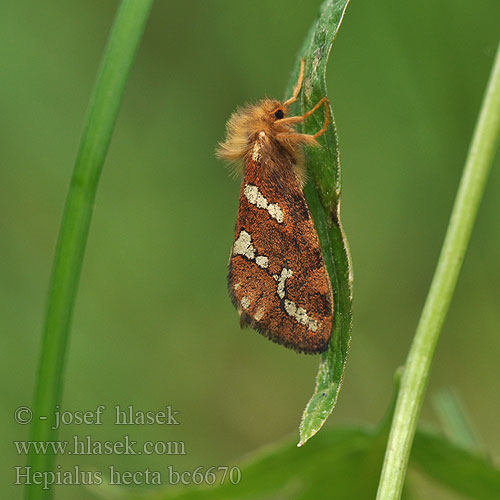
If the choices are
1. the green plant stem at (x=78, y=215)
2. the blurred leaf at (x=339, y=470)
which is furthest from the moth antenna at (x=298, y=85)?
the blurred leaf at (x=339, y=470)

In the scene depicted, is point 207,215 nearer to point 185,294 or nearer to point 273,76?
point 185,294

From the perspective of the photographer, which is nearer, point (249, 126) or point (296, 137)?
point (296, 137)

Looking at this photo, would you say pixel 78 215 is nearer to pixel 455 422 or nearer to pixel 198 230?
pixel 455 422

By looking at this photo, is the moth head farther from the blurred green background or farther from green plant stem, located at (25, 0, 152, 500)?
the blurred green background

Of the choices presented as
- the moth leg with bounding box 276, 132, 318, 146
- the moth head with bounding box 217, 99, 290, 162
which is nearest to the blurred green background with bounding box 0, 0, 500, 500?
the moth head with bounding box 217, 99, 290, 162

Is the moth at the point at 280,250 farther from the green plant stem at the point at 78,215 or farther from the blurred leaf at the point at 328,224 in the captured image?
the green plant stem at the point at 78,215

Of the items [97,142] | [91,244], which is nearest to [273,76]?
[91,244]

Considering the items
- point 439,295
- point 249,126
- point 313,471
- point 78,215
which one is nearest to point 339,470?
point 313,471
